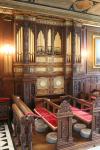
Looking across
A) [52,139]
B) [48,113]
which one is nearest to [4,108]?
[48,113]

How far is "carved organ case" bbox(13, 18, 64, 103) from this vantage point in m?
6.79

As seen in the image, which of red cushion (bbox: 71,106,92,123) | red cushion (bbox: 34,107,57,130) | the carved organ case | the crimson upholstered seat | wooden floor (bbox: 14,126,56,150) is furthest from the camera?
the carved organ case

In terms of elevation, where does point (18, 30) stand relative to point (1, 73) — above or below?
above

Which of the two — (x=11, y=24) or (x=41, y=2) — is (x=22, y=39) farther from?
(x=41, y=2)

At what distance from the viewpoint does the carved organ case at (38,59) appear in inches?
267

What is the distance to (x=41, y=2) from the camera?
21.1 ft

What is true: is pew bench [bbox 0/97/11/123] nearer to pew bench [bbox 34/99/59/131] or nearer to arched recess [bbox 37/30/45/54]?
pew bench [bbox 34/99/59/131]

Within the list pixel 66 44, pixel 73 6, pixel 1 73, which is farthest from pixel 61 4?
pixel 1 73

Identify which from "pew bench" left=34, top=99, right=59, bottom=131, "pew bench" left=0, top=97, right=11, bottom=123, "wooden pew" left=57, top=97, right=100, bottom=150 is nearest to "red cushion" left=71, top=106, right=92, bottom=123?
"wooden pew" left=57, top=97, right=100, bottom=150

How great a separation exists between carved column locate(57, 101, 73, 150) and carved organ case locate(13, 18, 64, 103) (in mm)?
2594

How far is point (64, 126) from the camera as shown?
15.2 ft

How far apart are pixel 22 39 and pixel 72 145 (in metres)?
4.02

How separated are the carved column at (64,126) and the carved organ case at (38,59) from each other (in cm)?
259

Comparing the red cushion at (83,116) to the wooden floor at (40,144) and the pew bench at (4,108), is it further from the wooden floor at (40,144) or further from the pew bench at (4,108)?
the pew bench at (4,108)
